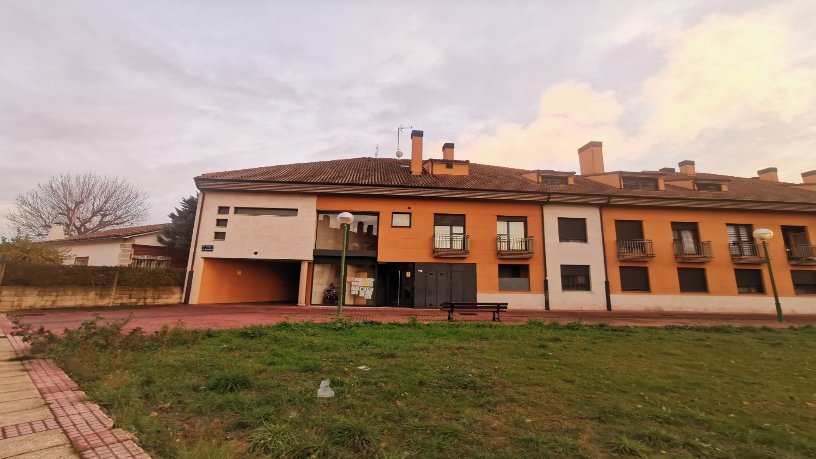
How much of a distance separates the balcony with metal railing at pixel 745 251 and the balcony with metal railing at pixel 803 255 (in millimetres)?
1972

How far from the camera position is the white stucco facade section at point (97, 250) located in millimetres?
22453

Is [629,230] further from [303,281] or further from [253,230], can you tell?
[253,230]

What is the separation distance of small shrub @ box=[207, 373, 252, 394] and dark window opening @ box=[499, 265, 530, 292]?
1677 centimetres

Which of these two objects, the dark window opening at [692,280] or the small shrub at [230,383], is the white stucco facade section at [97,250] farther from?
the dark window opening at [692,280]

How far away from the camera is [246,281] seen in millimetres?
21688

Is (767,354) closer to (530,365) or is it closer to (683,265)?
(530,365)

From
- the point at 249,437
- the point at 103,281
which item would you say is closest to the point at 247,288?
the point at 103,281

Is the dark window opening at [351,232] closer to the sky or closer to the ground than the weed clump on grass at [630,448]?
closer to the sky

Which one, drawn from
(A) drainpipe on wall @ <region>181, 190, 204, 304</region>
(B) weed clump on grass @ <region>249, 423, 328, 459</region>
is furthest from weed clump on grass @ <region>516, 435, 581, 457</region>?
(A) drainpipe on wall @ <region>181, 190, 204, 304</region>

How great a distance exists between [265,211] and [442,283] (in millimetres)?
10711

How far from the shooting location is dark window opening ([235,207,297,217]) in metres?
19.5

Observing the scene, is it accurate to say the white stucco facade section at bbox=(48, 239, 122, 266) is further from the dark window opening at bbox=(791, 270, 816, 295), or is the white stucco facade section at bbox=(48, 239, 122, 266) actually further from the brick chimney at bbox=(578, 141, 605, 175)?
the dark window opening at bbox=(791, 270, 816, 295)

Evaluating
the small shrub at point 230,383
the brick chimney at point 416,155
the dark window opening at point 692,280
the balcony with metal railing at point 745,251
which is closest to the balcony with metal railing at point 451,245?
the brick chimney at point 416,155

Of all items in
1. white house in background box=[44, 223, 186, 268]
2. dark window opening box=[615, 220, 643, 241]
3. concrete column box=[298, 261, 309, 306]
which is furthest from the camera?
white house in background box=[44, 223, 186, 268]
